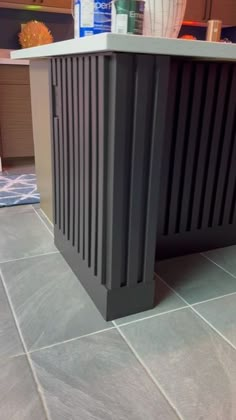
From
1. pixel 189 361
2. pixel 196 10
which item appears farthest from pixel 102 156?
pixel 196 10

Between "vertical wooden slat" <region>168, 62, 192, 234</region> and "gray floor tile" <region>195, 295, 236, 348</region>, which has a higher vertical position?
"vertical wooden slat" <region>168, 62, 192, 234</region>

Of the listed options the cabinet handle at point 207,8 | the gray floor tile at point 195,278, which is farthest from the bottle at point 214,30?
the cabinet handle at point 207,8

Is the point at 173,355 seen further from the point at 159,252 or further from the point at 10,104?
the point at 10,104

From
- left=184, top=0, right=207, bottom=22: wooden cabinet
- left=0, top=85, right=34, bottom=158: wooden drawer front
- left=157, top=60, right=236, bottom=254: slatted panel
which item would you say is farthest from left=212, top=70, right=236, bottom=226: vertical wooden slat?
left=184, top=0, right=207, bottom=22: wooden cabinet

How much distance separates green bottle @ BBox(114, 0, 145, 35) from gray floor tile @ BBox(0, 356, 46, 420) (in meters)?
0.97

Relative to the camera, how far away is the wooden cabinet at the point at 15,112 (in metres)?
2.91

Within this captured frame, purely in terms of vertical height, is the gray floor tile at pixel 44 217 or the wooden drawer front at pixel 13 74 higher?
the wooden drawer front at pixel 13 74

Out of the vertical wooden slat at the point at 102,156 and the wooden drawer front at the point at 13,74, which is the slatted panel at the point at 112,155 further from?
the wooden drawer front at the point at 13,74

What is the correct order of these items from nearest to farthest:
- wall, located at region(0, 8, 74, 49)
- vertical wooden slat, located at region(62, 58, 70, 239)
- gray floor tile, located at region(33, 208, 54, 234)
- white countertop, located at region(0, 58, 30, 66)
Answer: vertical wooden slat, located at region(62, 58, 70, 239), gray floor tile, located at region(33, 208, 54, 234), white countertop, located at region(0, 58, 30, 66), wall, located at region(0, 8, 74, 49)

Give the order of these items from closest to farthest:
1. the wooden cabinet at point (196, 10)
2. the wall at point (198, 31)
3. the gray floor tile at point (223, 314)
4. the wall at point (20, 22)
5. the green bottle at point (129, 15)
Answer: the green bottle at point (129, 15) → the gray floor tile at point (223, 314) → the wall at point (20, 22) → the wooden cabinet at point (196, 10) → the wall at point (198, 31)

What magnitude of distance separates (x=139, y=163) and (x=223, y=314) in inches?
25.1

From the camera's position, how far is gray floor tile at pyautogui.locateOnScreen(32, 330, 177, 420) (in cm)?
89

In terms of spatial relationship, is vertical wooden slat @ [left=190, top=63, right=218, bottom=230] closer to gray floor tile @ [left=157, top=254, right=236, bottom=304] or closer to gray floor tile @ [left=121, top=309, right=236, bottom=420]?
gray floor tile @ [left=157, top=254, right=236, bottom=304]

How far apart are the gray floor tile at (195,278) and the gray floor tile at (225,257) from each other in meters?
0.04
